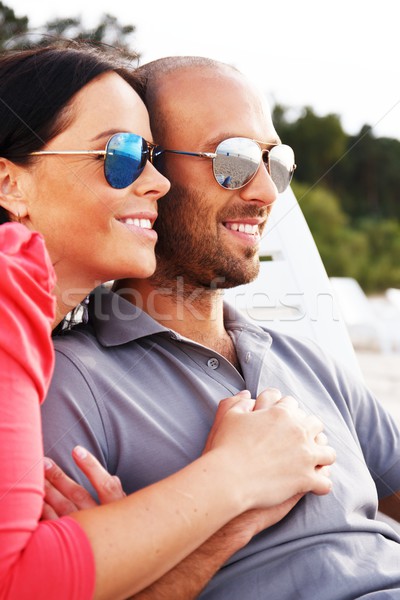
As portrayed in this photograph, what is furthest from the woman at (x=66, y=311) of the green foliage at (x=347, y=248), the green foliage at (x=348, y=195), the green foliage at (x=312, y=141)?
the green foliage at (x=312, y=141)

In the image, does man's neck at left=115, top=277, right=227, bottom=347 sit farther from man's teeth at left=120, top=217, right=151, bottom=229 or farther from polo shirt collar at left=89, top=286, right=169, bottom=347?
man's teeth at left=120, top=217, right=151, bottom=229

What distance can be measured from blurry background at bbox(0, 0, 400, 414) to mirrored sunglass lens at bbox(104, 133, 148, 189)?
21.8 inches

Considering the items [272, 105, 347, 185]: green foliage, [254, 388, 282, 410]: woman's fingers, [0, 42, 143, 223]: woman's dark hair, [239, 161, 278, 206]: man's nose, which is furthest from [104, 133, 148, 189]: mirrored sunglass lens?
[272, 105, 347, 185]: green foliage

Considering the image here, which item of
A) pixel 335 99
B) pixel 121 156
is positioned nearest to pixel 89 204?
pixel 121 156

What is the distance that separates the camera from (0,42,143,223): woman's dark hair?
5.68ft

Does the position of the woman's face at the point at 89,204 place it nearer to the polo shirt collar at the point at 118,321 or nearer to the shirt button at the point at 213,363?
the polo shirt collar at the point at 118,321

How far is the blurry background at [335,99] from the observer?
6943 mm

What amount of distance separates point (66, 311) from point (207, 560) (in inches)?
27.3

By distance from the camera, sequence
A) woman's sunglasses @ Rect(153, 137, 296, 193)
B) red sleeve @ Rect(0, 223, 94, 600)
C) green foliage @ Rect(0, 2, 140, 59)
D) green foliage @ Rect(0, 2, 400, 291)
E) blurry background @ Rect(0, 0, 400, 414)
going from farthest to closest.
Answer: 1. green foliage @ Rect(0, 2, 400, 291)
2. blurry background @ Rect(0, 0, 400, 414)
3. green foliage @ Rect(0, 2, 140, 59)
4. woman's sunglasses @ Rect(153, 137, 296, 193)
5. red sleeve @ Rect(0, 223, 94, 600)

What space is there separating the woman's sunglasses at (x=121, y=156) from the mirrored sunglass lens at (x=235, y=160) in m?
0.27

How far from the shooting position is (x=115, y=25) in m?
2.74

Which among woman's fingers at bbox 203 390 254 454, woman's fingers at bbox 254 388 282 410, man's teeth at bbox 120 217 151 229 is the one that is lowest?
woman's fingers at bbox 203 390 254 454

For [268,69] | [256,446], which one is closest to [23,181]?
[256,446]

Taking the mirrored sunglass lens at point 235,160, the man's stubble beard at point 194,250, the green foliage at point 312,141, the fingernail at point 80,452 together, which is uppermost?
the mirrored sunglass lens at point 235,160
